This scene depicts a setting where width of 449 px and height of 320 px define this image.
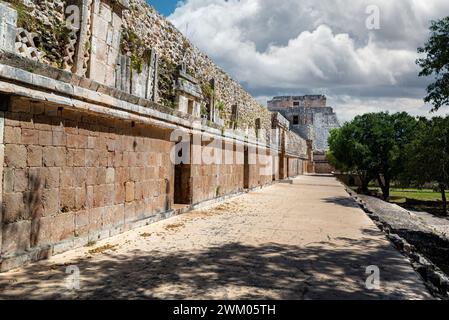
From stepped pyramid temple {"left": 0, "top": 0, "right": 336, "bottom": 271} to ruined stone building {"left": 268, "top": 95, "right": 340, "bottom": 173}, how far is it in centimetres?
4169

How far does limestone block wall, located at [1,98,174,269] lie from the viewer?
4113 mm

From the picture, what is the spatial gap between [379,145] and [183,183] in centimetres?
2463

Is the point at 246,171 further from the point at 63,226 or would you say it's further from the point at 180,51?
A: the point at 63,226

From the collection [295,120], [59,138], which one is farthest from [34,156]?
[295,120]

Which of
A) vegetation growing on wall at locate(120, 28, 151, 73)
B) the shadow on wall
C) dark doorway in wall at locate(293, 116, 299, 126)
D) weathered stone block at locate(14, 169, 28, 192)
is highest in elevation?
dark doorway in wall at locate(293, 116, 299, 126)

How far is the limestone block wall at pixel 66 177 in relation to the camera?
4113mm

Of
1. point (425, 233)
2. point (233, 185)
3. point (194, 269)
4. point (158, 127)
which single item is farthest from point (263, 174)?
point (194, 269)

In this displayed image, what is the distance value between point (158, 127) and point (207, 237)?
2.61 metres

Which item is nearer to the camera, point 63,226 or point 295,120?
point 63,226

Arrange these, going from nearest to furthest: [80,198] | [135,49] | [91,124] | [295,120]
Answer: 1. [80,198]
2. [91,124]
3. [135,49]
4. [295,120]

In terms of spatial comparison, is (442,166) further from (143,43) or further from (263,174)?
(143,43)

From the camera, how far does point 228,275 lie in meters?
3.97

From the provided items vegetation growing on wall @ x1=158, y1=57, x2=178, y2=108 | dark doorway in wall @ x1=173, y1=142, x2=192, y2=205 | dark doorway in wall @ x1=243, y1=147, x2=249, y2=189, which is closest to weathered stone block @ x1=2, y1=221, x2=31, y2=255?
vegetation growing on wall @ x1=158, y1=57, x2=178, y2=108
